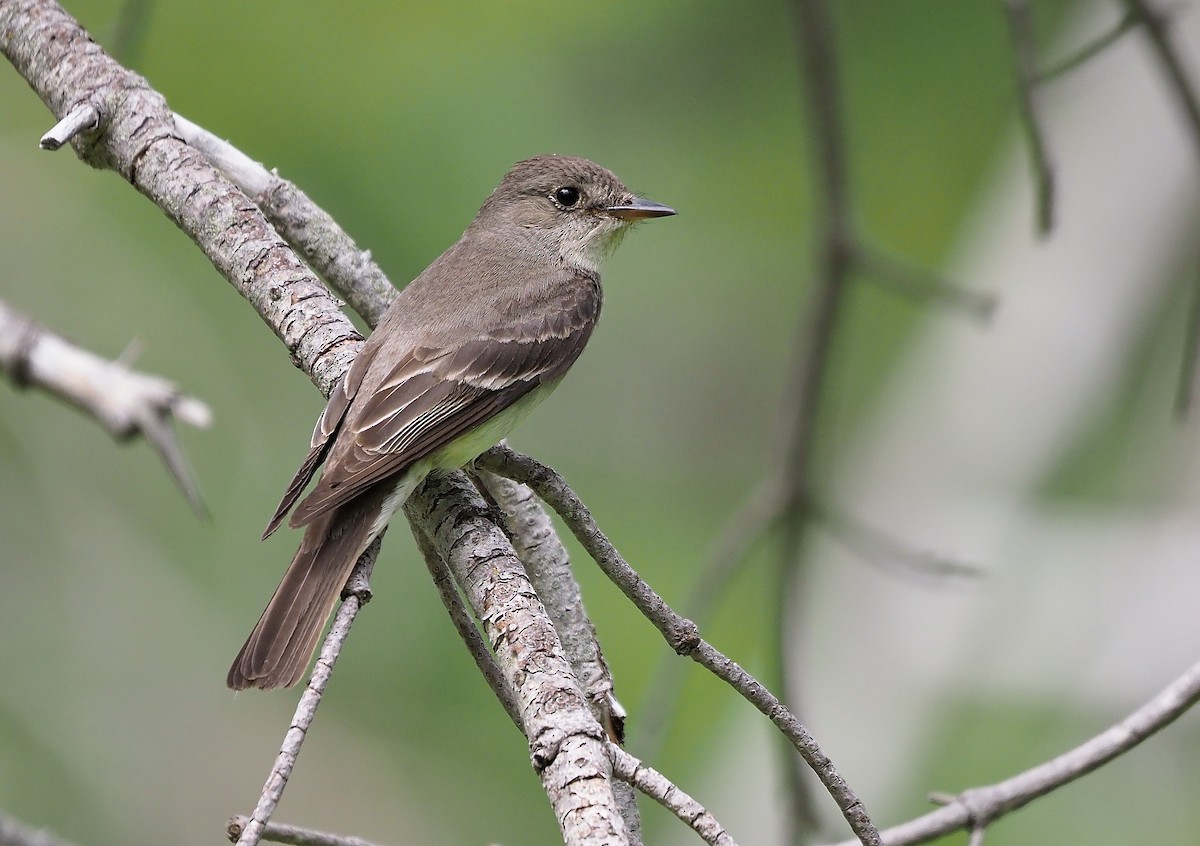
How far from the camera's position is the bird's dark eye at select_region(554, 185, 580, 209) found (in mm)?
5375

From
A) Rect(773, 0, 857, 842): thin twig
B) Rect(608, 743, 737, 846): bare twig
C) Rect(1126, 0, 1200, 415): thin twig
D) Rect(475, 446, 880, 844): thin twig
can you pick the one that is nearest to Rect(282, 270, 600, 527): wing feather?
Rect(475, 446, 880, 844): thin twig

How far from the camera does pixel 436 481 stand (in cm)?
Answer: 374

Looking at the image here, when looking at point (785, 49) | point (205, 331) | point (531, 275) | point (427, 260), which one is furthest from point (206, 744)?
point (785, 49)

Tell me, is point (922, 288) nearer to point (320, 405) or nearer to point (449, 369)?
point (449, 369)

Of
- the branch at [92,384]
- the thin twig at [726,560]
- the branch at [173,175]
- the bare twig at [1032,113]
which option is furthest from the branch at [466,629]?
the bare twig at [1032,113]

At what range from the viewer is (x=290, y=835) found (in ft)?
7.68

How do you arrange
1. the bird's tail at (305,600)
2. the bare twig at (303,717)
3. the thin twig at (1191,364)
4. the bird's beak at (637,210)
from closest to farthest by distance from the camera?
the bare twig at (303,717) → the bird's tail at (305,600) → the thin twig at (1191,364) → the bird's beak at (637,210)

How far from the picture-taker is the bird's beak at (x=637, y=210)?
17.1 ft

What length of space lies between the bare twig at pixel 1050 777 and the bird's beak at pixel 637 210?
276 cm

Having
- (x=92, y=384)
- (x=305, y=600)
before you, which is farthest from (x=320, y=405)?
(x=92, y=384)

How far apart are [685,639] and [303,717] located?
79 cm

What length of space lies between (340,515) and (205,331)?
15.6 feet

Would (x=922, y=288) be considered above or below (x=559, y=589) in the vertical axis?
above

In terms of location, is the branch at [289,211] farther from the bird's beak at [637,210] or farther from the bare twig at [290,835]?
the bare twig at [290,835]
